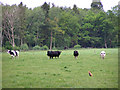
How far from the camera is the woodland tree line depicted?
66.3m

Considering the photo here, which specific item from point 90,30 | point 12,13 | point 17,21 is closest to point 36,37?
point 17,21

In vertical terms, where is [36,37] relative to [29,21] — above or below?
below

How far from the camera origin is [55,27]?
76438 millimetres

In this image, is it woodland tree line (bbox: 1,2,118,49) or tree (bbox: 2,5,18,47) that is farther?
woodland tree line (bbox: 1,2,118,49)

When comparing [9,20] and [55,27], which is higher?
[9,20]

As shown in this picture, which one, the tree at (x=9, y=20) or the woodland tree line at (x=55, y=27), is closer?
the tree at (x=9, y=20)

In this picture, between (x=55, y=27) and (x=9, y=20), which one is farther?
(x=55, y=27)

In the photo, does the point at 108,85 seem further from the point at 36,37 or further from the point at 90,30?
the point at 90,30

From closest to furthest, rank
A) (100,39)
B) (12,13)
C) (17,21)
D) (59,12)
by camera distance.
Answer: (12,13) → (17,21) → (59,12) → (100,39)

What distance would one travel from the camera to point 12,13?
63.5 m

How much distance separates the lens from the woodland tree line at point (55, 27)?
66312 mm

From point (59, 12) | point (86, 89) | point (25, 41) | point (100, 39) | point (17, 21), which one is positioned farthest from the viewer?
point (100, 39)

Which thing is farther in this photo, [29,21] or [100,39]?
[100,39]

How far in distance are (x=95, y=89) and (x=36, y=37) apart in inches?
2702
